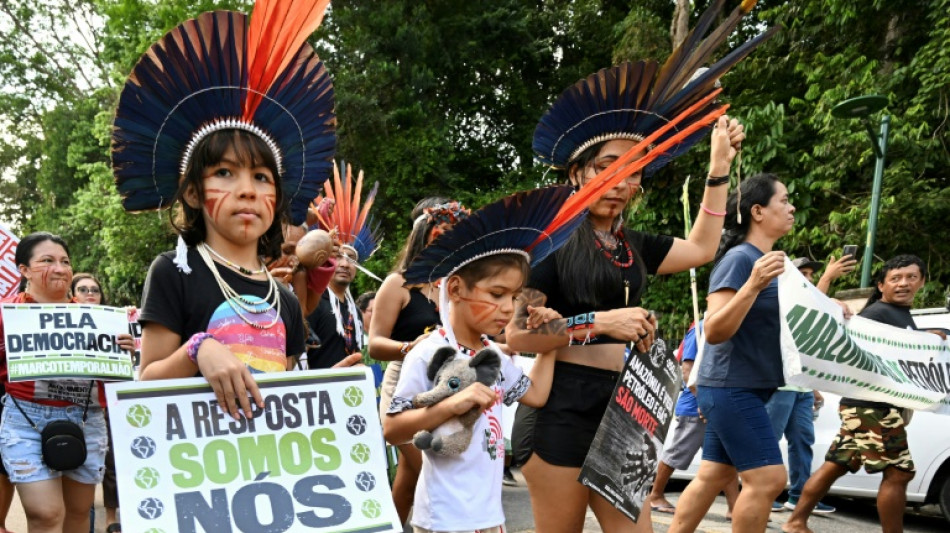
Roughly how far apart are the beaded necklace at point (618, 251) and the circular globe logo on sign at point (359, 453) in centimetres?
140

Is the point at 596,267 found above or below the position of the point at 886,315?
above

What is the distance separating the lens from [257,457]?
243cm

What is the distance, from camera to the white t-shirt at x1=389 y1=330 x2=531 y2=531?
2.97 metres

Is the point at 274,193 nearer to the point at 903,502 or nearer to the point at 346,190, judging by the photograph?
the point at 346,190

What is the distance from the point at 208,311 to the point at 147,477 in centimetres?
52

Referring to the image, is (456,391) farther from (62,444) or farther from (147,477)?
(62,444)

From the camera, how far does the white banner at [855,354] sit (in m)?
4.64

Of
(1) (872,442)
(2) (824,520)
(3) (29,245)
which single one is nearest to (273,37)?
(3) (29,245)

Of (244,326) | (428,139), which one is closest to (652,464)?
(244,326)

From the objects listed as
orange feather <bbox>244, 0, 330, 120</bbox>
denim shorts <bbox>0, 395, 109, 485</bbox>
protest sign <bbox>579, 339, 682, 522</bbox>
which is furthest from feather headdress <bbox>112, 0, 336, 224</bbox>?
denim shorts <bbox>0, 395, 109, 485</bbox>

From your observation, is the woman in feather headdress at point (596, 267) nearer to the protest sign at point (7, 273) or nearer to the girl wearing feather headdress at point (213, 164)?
the girl wearing feather headdress at point (213, 164)

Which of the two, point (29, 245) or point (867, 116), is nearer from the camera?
point (29, 245)

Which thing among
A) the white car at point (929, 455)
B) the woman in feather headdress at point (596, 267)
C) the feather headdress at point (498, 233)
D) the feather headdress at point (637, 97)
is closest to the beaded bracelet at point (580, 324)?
the woman in feather headdress at point (596, 267)

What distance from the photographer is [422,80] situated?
20.2 m
